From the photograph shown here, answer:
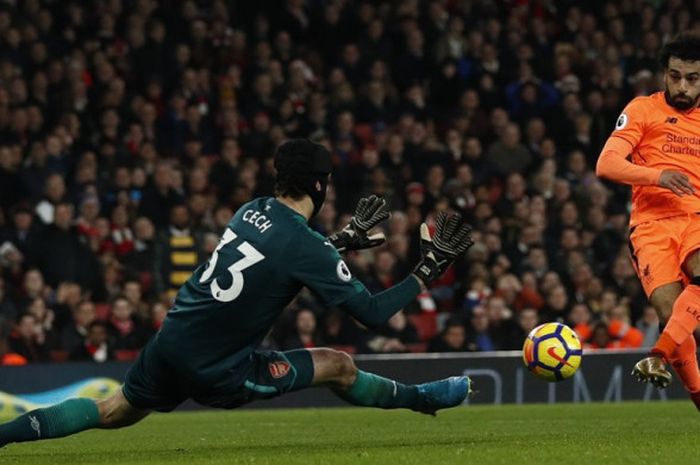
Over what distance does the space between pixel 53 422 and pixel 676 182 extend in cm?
377

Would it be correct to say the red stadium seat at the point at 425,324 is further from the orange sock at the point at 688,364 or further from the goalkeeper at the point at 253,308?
the goalkeeper at the point at 253,308

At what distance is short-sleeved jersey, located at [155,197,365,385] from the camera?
8148 mm

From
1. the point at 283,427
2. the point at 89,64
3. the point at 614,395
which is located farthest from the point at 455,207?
the point at 283,427

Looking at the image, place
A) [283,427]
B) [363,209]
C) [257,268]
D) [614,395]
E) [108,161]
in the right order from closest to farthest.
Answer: [257,268] < [363,209] < [283,427] < [614,395] < [108,161]

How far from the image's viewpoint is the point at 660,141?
9.82 m

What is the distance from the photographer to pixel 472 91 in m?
20.9

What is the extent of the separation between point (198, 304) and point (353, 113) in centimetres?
1219

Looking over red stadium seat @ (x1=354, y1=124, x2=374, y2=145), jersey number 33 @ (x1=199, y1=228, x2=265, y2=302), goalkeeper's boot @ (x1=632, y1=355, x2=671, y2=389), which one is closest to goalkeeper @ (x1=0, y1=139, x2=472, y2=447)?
jersey number 33 @ (x1=199, y1=228, x2=265, y2=302)

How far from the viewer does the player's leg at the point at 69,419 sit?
27.0 ft

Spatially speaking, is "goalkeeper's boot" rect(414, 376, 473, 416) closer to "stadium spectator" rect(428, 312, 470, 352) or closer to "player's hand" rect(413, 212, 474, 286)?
"player's hand" rect(413, 212, 474, 286)

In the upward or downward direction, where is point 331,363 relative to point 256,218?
downward

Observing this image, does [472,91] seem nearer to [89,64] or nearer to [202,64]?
[202,64]

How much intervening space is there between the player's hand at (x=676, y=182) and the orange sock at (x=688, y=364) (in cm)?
96

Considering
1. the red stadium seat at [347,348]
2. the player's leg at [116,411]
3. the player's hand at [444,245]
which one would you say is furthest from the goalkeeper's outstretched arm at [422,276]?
the red stadium seat at [347,348]
